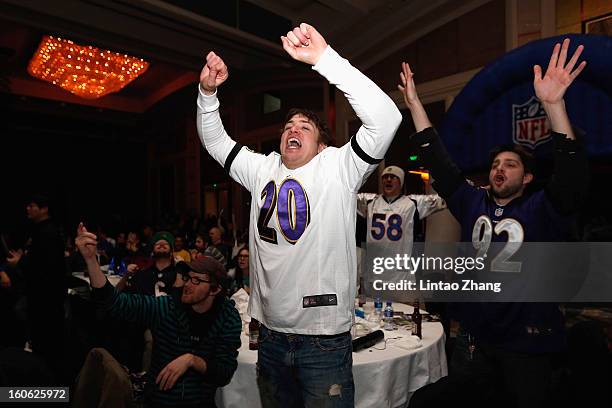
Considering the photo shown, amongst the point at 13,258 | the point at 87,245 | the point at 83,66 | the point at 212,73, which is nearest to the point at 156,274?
the point at 13,258

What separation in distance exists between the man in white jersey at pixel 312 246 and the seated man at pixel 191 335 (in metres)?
0.62

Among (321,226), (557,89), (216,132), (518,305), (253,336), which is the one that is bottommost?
(253,336)

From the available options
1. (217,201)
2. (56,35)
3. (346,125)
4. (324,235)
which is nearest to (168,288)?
(324,235)

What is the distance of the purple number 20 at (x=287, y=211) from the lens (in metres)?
1.51

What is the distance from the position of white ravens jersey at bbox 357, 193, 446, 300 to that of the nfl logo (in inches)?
38.2

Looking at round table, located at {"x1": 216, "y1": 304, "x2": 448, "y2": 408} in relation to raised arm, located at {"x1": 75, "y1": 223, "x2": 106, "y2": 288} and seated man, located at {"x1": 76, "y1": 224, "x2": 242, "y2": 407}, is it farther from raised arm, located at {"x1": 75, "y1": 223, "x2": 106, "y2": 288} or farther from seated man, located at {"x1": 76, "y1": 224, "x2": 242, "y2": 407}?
raised arm, located at {"x1": 75, "y1": 223, "x2": 106, "y2": 288}

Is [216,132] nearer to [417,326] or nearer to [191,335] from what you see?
[191,335]

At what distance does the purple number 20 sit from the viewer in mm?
1511

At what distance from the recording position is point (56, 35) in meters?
7.18

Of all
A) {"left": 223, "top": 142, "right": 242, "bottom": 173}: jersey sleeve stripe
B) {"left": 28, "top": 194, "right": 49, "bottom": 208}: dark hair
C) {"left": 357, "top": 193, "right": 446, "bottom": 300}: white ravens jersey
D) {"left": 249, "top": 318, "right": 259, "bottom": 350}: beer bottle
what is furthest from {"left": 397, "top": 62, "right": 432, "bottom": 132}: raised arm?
{"left": 28, "top": 194, "right": 49, "bottom": 208}: dark hair

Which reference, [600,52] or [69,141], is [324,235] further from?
[69,141]

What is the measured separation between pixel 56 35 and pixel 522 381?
8293 millimetres

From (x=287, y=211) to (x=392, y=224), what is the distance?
9.74 ft

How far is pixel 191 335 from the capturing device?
2.25 m
